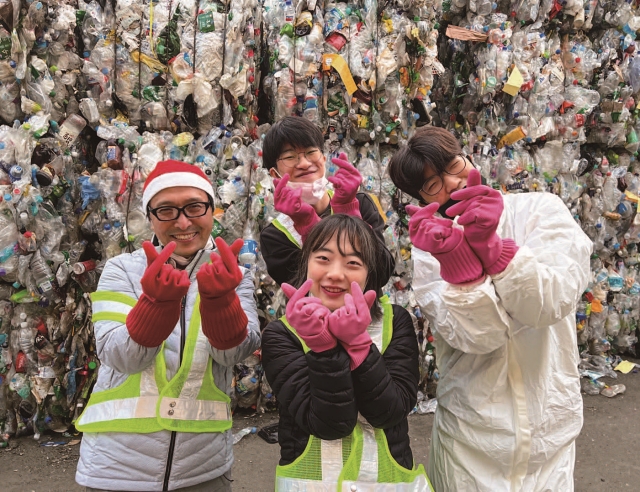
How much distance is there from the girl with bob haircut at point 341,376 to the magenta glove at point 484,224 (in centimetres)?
27

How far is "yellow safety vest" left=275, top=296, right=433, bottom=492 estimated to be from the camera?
3.85 feet

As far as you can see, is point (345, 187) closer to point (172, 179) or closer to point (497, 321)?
point (172, 179)

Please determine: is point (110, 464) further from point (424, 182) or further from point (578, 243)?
point (578, 243)

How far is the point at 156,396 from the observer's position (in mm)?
1383

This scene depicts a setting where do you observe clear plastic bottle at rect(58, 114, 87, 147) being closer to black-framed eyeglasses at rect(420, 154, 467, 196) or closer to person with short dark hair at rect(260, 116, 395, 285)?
person with short dark hair at rect(260, 116, 395, 285)

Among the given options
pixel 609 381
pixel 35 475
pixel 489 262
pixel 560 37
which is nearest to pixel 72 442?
pixel 35 475

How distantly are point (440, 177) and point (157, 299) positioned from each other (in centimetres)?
88

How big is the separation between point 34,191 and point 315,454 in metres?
2.39

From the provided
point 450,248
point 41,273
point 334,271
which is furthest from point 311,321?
point 41,273

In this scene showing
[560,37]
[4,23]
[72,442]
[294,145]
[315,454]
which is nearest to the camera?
[315,454]

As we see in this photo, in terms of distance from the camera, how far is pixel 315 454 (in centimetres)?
120

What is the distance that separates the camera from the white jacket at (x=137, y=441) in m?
1.32

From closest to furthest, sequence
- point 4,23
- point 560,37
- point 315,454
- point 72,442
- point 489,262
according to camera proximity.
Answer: point 489,262
point 315,454
point 4,23
point 72,442
point 560,37

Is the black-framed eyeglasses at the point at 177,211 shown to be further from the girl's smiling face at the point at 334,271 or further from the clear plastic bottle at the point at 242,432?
the clear plastic bottle at the point at 242,432
